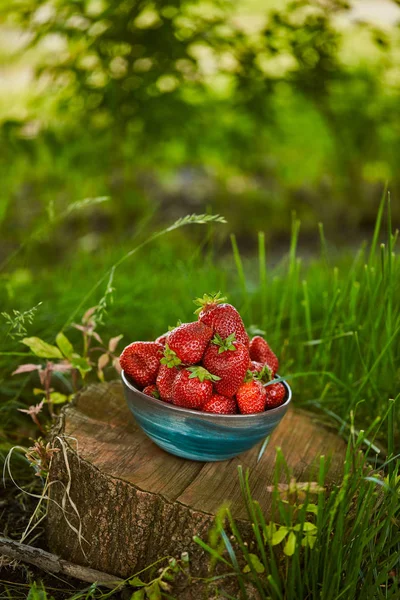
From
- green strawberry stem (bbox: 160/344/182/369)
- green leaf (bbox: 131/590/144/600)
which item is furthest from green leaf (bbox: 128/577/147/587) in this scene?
green strawberry stem (bbox: 160/344/182/369)

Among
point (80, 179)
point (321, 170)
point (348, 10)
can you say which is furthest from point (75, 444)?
point (321, 170)

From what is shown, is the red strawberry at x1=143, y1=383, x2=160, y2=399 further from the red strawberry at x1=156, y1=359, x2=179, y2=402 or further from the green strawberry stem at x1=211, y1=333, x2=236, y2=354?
the green strawberry stem at x1=211, y1=333, x2=236, y2=354

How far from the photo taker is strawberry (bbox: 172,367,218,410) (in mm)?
1439

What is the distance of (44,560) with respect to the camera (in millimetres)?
1573

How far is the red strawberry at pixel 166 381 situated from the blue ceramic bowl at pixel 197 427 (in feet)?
0.15

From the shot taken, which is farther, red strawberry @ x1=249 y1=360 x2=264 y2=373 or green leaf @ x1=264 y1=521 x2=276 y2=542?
red strawberry @ x1=249 y1=360 x2=264 y2=373

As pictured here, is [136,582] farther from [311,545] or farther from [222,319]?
[222,319]

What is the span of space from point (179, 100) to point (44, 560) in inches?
91.0

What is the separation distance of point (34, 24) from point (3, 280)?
1163mm

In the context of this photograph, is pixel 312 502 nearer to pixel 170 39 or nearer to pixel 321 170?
pixel 170 39

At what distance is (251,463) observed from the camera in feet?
5.42

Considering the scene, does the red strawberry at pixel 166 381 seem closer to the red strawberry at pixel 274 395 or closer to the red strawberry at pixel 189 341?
the red strawberry at pixel 189 341

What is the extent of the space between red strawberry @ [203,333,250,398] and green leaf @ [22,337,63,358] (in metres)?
0.50

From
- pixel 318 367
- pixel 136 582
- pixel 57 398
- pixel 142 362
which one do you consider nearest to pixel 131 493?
pixel 136 582
